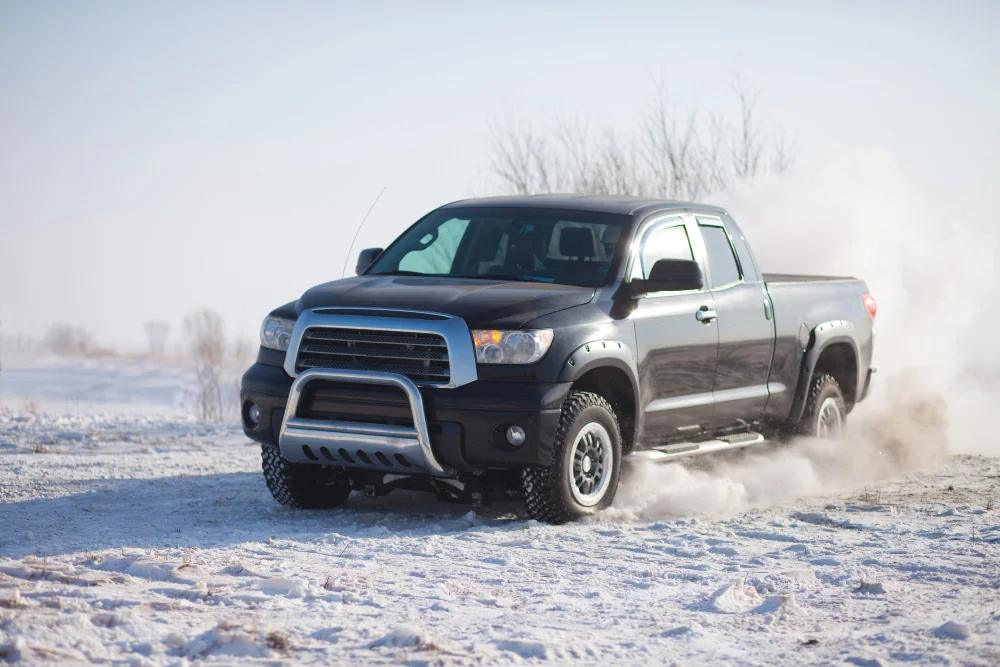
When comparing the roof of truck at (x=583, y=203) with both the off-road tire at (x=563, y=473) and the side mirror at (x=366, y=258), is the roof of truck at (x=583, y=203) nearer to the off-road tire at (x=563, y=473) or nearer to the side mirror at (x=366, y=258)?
the side mirror at (x=366, y=258)

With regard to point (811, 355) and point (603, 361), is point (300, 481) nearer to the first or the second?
point (603, 361)

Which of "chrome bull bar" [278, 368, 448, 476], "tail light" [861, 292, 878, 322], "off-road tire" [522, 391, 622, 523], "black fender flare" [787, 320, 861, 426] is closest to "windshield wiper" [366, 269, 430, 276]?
"chrome bull bar" [278, 368, 448, 476]

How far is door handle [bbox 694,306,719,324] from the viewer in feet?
29.0

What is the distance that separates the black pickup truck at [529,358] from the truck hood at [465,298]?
0.6 inches

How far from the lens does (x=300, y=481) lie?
824cm

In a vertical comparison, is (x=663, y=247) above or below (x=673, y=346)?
above

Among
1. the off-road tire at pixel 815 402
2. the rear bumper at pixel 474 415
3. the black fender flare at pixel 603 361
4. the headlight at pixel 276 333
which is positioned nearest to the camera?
the rear bumper at pixel 474 415

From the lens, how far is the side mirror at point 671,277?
823 centimetres

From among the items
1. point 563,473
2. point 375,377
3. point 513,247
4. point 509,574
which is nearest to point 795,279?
point 513,247

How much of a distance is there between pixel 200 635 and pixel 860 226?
13654mm

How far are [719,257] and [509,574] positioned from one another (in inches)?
150

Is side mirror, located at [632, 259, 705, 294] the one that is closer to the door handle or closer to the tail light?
the door handle

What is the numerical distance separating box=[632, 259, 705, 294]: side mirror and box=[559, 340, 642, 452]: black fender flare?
42 centimetres

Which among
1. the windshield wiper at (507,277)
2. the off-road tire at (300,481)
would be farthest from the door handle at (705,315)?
the off-road tire at (300,481)
